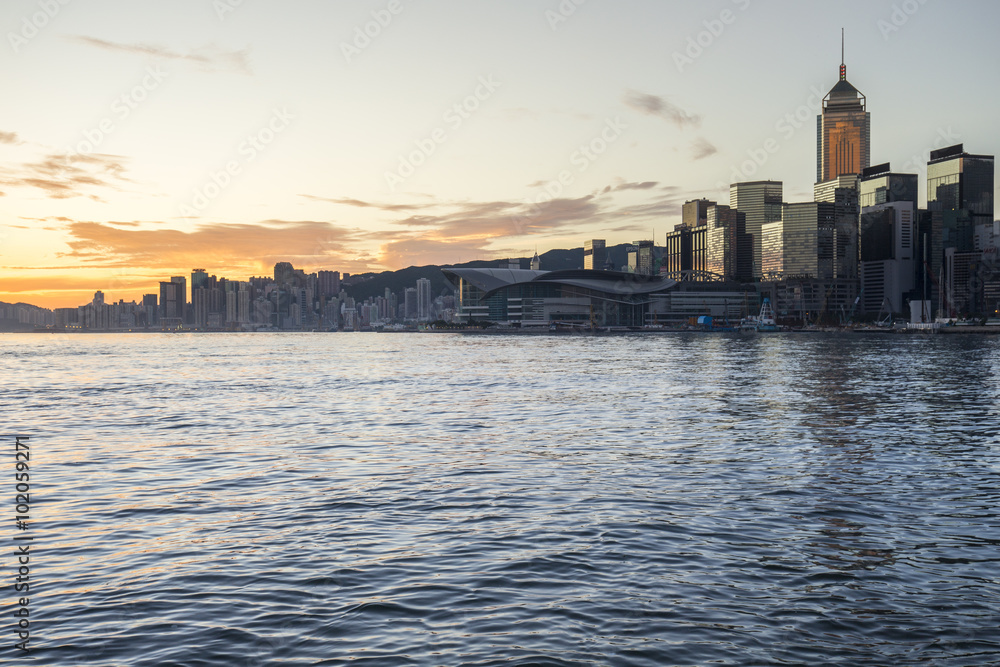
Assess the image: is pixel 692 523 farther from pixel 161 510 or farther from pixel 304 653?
pixel 161 510

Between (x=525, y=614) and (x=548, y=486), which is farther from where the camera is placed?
(x=548, y=486)

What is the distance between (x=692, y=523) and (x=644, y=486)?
4.31m

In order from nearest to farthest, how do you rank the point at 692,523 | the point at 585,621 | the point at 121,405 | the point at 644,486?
the point at 585,621
the point at 692,523
the point at 644,486
the point at 121,405

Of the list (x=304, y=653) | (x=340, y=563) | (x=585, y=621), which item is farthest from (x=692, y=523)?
(x=304, y=653)

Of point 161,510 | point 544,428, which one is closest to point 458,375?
point 544,428

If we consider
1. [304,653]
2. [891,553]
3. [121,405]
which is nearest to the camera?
[304,653]

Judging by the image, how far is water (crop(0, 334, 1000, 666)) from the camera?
429 inches

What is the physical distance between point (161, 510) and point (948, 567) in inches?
693

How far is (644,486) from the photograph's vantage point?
2177cm

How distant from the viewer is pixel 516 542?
1598cm

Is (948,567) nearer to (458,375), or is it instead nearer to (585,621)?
Result: (585,621)

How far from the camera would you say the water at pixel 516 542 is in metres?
10.9

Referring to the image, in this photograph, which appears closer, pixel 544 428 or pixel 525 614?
pixel 525 614

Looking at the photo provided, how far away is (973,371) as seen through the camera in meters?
77.9
